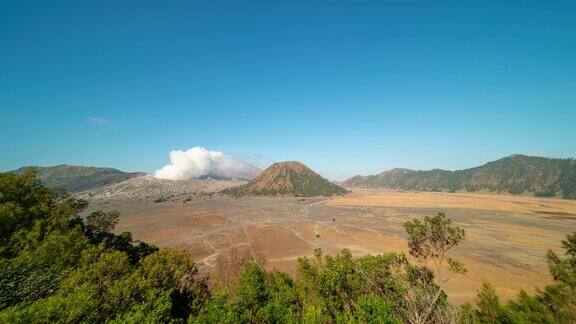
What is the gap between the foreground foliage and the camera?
1805 cm

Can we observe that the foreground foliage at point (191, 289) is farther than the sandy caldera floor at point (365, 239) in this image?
No

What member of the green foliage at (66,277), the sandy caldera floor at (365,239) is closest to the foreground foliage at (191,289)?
the green foliage at (66,277)

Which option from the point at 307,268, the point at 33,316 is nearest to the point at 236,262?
the point at 307,268

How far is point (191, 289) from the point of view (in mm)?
31172

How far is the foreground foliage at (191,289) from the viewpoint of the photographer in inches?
711

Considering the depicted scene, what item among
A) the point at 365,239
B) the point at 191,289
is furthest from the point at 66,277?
the point at 365,239

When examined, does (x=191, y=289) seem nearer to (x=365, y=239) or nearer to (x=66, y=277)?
(x=66, y=277)

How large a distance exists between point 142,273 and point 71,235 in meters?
8.85

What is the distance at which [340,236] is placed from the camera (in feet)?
281

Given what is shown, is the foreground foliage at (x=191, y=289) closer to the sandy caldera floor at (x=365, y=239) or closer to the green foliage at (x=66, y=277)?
the green foliage at (x=66, y=277)

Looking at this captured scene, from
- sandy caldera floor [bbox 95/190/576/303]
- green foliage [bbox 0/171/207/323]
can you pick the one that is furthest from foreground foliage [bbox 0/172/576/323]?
sandy caldera floor [bbox 95/190/576/303]

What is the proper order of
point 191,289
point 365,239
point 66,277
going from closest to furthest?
point 66,277 → point 191,289 → point 365,239

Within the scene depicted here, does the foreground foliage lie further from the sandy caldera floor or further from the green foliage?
the sandy caldera floor

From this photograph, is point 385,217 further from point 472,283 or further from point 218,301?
point 218,301
